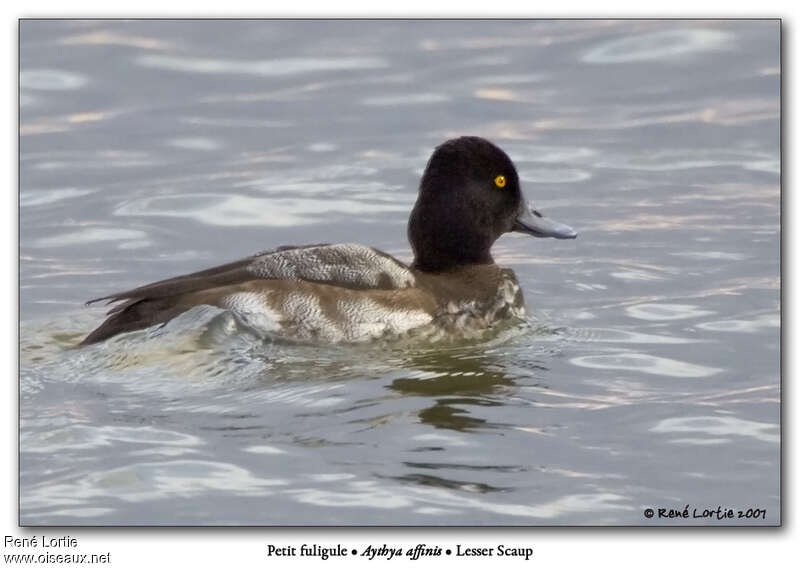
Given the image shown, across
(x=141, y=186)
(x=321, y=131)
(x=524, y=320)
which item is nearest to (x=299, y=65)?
(x=321, y=131)

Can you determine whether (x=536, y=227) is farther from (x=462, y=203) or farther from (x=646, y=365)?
(x=646, y=365)

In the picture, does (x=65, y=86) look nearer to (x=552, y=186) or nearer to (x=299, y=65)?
(x=299, y=65)

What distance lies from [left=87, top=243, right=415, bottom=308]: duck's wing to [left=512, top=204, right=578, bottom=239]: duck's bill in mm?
1094

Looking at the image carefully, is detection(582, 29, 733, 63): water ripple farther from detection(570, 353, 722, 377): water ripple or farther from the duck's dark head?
detection(570, 353, 722, 377): water ripple

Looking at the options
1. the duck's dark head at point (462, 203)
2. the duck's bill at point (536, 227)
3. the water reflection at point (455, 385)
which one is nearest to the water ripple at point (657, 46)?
the duck's bill at point (536, 227)

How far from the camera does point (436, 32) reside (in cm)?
1546

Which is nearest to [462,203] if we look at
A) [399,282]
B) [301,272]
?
[399,282]

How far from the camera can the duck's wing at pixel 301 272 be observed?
883 cm

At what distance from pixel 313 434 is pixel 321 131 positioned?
6.12 m

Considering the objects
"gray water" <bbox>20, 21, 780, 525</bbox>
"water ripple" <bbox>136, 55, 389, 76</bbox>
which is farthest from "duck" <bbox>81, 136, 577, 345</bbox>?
"water ripple" <bbox>136, 55, 389, 76</bbox>

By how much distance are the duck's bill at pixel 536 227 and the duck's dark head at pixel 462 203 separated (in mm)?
110

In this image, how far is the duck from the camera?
8.81 m

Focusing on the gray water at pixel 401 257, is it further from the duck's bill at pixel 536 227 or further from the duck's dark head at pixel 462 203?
the duck's dark head at pixel 462 203

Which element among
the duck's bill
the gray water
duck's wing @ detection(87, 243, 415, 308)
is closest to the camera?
the gray water
